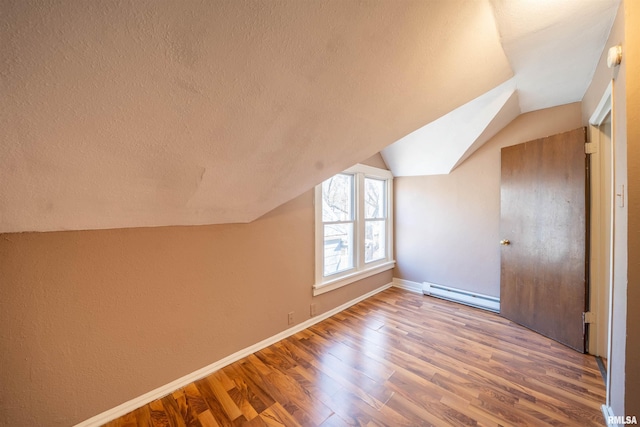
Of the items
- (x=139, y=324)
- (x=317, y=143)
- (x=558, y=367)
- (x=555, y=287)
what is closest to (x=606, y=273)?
(x=555, y=287)

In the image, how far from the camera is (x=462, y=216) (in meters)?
3.00

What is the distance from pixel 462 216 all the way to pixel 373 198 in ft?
3.80

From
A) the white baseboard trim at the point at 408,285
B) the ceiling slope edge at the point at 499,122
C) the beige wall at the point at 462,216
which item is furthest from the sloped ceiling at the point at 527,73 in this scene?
the white baseboard trim at the point at 408,285

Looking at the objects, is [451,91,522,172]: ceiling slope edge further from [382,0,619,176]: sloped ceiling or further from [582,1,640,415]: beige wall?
[582,1,640,415]: beige wall

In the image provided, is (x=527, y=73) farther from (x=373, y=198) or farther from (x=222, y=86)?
(x=222, y=86)

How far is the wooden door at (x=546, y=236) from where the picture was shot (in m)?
1.96

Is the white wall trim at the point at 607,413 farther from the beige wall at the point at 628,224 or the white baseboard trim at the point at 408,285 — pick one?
the white baseboard trim at the point at 408,285

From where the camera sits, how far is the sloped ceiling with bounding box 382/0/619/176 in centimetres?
119

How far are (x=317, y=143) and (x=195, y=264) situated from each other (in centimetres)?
123

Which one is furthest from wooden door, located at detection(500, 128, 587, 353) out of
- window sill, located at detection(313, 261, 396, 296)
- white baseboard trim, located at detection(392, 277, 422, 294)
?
window sill, located at detection(313, 261, 396, 296)

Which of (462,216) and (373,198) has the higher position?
(373,198)

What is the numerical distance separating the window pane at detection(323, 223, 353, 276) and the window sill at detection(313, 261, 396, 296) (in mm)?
108

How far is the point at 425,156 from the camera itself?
10.1ft

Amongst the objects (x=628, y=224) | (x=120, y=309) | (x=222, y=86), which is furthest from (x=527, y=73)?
(x=120, y=309)
